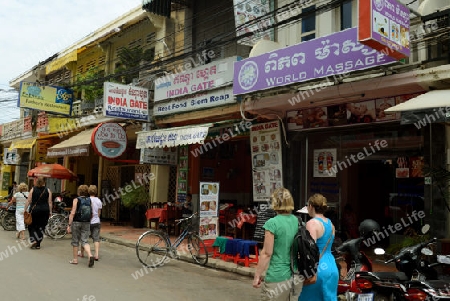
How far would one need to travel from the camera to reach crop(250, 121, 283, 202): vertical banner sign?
11320mm

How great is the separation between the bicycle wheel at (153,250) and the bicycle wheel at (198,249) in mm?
591

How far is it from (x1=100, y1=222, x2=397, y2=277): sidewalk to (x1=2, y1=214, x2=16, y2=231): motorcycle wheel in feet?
10.4

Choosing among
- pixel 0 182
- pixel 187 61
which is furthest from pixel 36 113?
pixel 187 61

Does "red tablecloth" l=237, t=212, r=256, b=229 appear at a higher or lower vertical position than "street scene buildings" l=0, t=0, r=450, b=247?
lower

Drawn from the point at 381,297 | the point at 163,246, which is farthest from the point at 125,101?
the point at 381,297

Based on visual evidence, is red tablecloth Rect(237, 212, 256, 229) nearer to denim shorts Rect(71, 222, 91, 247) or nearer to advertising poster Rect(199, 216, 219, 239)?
advertising poster Rect(199, 216, 219, 239)

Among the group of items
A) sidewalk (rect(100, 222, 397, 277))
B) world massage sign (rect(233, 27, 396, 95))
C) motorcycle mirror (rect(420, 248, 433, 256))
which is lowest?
sidewalk (rect(100, 222, 397, 277))

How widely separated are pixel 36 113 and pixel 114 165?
7905 mm

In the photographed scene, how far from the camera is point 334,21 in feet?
34.8

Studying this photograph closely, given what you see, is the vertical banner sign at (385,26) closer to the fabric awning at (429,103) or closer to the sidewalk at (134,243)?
the fabric awning at (429,103)

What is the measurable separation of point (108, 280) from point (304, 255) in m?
4.72

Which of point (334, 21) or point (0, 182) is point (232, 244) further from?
point (0, 182)

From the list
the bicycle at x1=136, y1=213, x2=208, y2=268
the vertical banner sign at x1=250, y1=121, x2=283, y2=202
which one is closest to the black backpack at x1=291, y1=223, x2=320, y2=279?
the bicycle at x1=136, y1=213, x2=208, y2=268

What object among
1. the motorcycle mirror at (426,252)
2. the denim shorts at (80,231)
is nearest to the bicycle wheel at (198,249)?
the denim shorts at (80,231)
